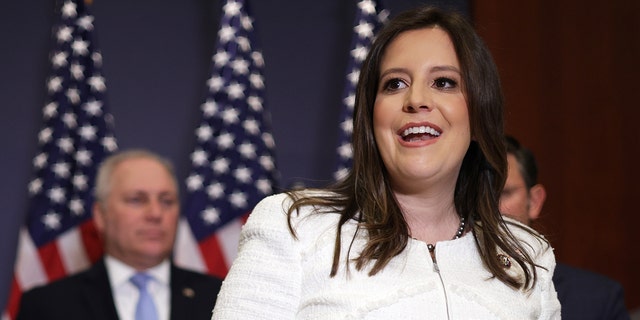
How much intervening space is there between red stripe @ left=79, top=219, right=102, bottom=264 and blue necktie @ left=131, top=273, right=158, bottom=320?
50cm

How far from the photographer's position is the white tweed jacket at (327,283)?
1.75 m

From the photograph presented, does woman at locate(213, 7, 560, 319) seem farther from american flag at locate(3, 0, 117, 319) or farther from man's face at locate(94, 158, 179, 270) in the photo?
american flag at locate(3, 0, 117, 319)

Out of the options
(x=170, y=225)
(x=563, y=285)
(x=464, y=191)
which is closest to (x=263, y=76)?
(x=170, y=225)

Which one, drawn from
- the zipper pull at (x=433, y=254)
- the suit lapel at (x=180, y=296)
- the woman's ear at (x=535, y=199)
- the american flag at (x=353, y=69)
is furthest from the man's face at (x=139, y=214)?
the zipper pull at (x=433, y=254)

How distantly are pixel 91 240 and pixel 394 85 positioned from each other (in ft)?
9.66

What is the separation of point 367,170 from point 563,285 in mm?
1409

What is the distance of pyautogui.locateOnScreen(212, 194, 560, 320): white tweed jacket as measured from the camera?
68.9 inches

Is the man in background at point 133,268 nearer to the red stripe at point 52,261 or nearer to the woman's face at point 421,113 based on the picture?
the red stripe at point 52,261

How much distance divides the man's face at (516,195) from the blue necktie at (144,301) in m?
1.59

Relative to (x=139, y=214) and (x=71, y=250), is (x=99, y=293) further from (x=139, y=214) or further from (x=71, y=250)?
(x=71, y=250)

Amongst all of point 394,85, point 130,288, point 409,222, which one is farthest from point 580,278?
point 130,288

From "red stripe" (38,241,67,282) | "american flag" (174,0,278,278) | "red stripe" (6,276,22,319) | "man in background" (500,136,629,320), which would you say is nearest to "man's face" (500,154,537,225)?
"man in background" (500,136,629,320)

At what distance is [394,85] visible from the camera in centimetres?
199

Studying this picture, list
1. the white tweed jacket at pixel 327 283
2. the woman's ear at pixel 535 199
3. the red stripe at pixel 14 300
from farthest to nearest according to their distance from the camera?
the red stripe at pixel 14 300
the woman's ear at pixel 535 199
the white tweed jacket at pixel 327 283
